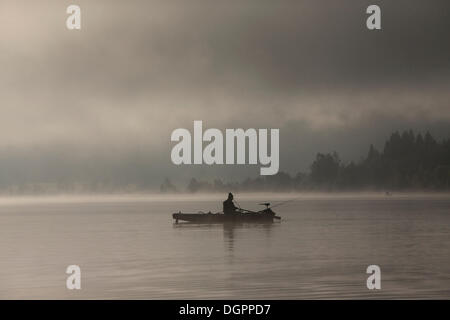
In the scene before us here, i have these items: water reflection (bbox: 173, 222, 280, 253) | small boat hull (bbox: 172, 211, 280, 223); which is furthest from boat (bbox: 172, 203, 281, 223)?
water reflection (bbox: 173, 222, 280, 253)

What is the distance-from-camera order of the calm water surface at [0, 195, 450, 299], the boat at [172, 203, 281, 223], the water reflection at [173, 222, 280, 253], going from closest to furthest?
the calm water surface at [0, 195, 450, 299]
the water reflection at [173, 222, 280, 253]
the boat at [172, 203, 281, 223]

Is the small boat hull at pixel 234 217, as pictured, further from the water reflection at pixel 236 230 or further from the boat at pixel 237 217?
the water reflection at pixel 236 230

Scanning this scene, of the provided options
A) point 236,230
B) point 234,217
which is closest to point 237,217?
point 234,217

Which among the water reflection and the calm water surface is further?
the water reflection

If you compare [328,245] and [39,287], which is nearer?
[39,287]

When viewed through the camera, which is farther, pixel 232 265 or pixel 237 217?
pixel 237 217

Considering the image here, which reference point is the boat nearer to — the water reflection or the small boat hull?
the small boat hull

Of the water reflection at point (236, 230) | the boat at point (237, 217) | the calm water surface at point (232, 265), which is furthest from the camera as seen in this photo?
the boat at point (237, 217)

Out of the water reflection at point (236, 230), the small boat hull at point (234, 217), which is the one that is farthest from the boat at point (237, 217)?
the water reflection at point (236, 230)

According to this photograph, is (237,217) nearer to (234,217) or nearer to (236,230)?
(234,217)
